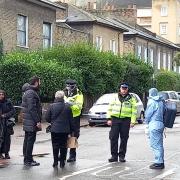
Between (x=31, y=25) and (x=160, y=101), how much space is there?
22.5 m

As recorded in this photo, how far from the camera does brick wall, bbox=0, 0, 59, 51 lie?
30.9 meters

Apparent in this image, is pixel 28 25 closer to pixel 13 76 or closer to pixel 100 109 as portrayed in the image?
pixel 13 76

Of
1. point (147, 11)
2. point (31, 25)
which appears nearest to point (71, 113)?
point (31, 25)

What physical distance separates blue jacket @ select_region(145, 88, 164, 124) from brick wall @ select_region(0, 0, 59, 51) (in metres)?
19.9

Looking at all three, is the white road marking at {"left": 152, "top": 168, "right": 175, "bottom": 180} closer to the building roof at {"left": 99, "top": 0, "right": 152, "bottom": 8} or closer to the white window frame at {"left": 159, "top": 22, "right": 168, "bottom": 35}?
the white window frame at {"left": 159, "top": 22, "right": 168, "bottom": 35}

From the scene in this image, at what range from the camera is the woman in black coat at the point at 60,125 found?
1174 centimetres

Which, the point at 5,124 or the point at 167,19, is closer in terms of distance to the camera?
the point at 5,124

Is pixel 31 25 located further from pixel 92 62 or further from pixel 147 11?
pixel 147 11

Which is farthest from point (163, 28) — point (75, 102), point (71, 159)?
point (71, 159)

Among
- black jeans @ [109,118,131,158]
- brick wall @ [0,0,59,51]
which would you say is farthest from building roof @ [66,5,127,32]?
black jeans @ [109,118,131,158]

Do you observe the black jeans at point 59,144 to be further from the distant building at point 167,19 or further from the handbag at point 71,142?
the distant building at point 167,19

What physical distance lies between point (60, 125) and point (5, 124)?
2040 millimetres

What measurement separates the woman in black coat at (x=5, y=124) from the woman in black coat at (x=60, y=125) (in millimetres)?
1623

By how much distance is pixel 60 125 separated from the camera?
11.7 metres
